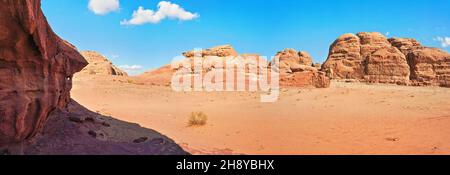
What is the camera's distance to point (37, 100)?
613 centimetres

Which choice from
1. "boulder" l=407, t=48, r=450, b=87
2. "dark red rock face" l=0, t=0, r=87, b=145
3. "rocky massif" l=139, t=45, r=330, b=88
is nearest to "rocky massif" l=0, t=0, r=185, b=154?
"dark red rock face" l=0, t=0, r=87, b=145

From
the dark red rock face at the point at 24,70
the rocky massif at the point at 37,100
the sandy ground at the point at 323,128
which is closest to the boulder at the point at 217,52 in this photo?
the sandy ground at the point at 323,128

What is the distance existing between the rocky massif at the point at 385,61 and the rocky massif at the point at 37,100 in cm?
3782

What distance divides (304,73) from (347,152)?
19.9 meters

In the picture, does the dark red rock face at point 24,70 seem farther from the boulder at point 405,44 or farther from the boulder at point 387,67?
the boulder at point 405,44

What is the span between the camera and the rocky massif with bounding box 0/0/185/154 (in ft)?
17.4

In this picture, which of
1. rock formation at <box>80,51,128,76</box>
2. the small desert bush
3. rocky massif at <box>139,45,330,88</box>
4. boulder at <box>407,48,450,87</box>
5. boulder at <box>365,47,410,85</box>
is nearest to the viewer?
the small desert bush

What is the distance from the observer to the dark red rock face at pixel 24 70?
516cm

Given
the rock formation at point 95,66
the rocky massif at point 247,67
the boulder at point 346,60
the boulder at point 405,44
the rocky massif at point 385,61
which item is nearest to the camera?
the rocky massif at point 247,67

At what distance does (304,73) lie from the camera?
26.9m

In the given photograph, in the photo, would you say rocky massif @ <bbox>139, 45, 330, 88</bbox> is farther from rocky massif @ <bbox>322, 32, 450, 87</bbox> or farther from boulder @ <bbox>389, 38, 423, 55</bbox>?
boulder @ <bbox>389, 38, 423, 55</bbox>

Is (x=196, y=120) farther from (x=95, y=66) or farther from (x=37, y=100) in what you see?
(x=95, y=66)

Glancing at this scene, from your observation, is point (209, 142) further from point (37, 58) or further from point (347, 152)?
point (37, 58)
